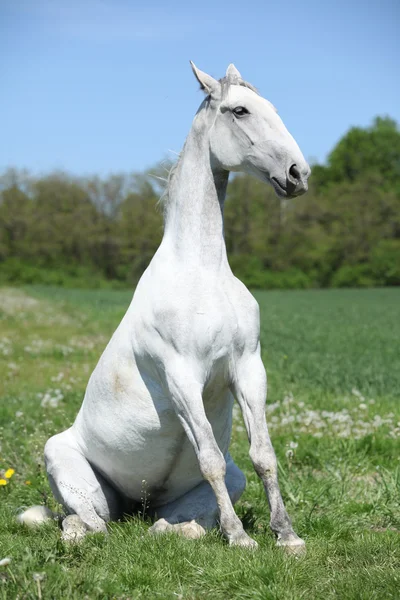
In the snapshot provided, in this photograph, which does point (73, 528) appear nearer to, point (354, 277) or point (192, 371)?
point (192, 371)

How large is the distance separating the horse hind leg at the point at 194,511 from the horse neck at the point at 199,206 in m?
1.50

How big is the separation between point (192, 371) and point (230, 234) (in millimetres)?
64876

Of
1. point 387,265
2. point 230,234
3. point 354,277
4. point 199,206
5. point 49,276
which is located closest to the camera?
point 199,206

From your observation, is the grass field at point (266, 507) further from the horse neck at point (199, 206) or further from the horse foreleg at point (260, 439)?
the horse neck at point (199, 206)

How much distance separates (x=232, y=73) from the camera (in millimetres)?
4453

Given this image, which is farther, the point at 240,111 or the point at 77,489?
the point at 77,489

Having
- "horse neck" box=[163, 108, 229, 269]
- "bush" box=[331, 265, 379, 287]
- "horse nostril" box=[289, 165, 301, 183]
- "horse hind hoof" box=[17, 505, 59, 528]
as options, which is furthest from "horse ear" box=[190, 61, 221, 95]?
"bush" box=[331, 265, 379, 287]

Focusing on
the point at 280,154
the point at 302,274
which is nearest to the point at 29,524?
the point at 280,154

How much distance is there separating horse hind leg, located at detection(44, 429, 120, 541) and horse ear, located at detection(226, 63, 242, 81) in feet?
8.76

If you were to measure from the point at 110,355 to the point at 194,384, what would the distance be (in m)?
0.84

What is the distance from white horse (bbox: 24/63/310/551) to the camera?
4.18 meters

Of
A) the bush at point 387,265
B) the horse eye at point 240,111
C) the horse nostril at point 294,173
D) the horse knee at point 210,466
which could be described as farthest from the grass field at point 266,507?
the bush at point 387,265

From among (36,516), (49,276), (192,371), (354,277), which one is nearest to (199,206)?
(192,371)

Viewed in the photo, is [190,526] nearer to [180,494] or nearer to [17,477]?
[180,494]
